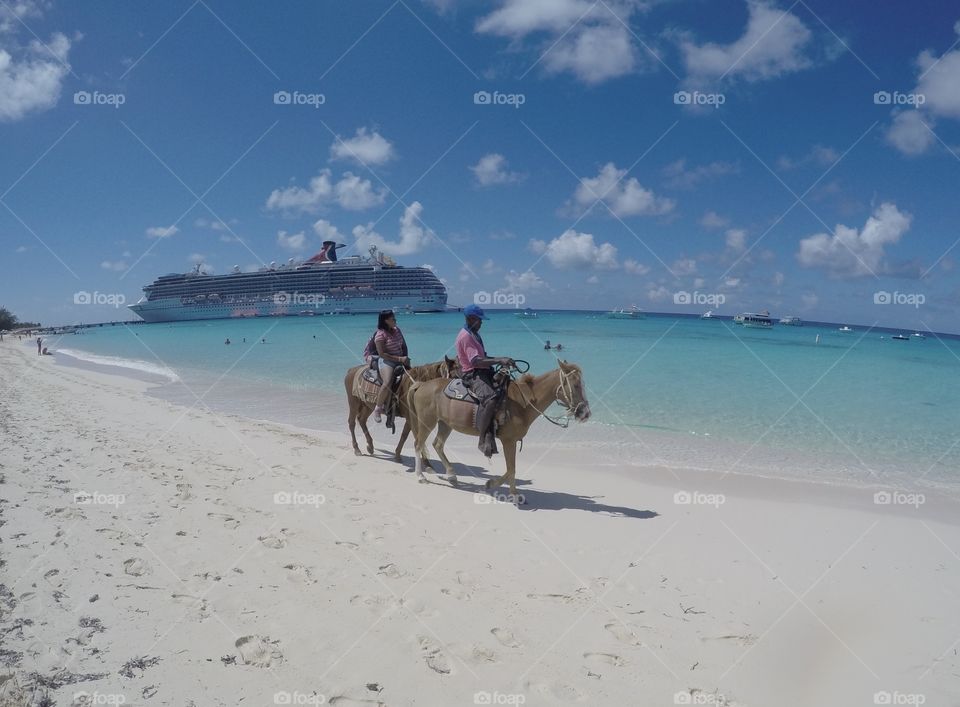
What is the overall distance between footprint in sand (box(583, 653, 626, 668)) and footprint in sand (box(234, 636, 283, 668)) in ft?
6.85

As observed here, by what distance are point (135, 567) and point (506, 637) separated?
3.01 m

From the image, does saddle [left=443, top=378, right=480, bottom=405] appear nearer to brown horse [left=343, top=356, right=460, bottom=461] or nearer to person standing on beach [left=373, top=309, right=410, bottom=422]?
brown horse [left=343, top=356, right=460, bottom=461]

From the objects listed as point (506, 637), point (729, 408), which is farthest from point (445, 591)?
point (729, 408)

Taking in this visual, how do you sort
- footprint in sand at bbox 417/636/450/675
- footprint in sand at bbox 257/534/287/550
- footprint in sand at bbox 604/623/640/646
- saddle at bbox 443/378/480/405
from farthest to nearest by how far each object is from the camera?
saddle at bbox 443/378/480/405
footprint in sand at bbox 257/534/287/550
footprint in sand at bbox 604/623/640/646
footprint in sand at bbox 417/636/450/675

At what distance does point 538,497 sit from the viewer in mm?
7320

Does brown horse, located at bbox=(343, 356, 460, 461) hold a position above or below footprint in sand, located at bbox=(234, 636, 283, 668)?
above

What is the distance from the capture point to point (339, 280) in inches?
3617

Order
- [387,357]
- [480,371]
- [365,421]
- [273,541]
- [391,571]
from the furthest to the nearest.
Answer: [365,421]
[387,357]
[480,371]
[273,541]
[391,571]

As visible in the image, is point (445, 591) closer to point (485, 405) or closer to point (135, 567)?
point (135, 567)

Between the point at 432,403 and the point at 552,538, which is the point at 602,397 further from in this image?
the point at 552,538

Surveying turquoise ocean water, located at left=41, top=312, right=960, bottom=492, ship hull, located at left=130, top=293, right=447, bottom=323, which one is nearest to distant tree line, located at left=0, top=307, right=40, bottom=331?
ship hull, located at left=130, top=293, right=447, bottom=323

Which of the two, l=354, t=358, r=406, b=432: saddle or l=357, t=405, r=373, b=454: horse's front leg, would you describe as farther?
l=357, t=405, r=373, b=454: horse's front leg

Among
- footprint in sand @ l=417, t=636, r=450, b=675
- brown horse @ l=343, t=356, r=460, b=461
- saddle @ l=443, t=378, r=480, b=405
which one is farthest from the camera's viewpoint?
brown horse @ l=343, t=356, r=460, b=461

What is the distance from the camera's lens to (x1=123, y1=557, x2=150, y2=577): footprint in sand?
387 centimetres
